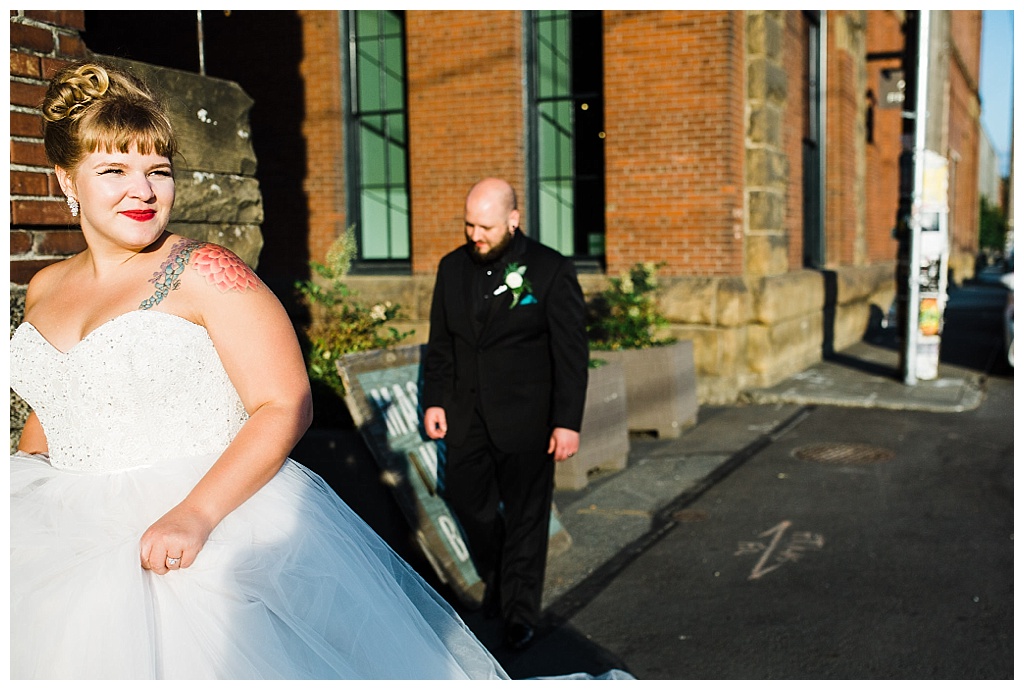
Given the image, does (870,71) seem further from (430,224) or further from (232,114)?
(232,114)

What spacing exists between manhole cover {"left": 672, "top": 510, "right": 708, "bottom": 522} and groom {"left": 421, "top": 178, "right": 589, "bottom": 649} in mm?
2086

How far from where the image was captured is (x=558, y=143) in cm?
1170

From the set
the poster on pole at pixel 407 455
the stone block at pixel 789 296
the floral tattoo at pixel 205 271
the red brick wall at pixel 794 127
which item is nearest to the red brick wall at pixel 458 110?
the stone block at pixel 789 296

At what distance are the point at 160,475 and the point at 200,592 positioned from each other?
351 millimetres

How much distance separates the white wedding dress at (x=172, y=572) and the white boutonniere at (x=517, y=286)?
2.12 m

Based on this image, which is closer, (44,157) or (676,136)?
(44,157)

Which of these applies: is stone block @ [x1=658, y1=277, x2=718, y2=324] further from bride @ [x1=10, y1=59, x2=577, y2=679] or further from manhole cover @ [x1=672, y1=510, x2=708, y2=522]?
bride @ [x1=10, y1=59, x2=577, y2=679]

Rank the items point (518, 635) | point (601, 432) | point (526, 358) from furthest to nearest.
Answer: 1. point (601, 432)
2. point (526, 358)
3. point (518, 635)

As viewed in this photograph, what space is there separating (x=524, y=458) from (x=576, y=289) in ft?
2.76

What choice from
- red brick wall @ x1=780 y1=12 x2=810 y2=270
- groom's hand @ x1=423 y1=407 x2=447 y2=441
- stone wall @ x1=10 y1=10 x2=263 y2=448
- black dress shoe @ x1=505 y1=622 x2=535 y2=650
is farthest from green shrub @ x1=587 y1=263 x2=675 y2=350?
stone wall @ x1=10 y1=10 x2=263 y2=448

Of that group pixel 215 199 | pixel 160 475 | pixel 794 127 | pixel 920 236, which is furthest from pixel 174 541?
pixel 794 127

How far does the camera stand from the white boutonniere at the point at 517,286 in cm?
468

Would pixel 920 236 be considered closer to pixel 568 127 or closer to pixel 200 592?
pixel 568 127

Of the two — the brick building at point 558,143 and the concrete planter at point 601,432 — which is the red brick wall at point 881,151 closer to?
the brick building at point 558,143
